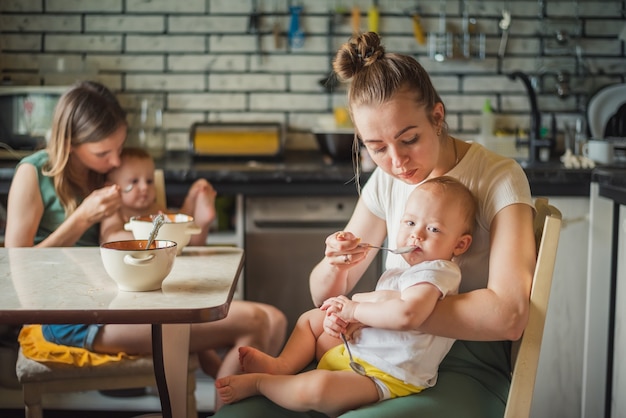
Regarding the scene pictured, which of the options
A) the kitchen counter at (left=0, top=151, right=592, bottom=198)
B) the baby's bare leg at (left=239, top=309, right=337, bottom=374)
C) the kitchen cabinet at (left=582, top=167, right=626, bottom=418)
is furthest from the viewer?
the kitchen counter at (left=0, top=151, right=592, bottom=198)

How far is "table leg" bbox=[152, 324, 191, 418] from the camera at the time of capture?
2.06 metres

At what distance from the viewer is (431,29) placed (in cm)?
388

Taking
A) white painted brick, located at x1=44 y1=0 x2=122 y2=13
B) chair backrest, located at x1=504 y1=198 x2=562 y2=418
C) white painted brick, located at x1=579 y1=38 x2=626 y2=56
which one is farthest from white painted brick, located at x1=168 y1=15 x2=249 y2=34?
chair backrest, located at x1=504 y1=198 x2=562 y2=418

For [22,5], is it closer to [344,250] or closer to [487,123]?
[487,123]

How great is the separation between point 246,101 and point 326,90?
14.7 inches

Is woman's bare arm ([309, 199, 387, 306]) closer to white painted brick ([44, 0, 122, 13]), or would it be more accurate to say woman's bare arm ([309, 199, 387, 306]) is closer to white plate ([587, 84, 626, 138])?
white plate ([587, 84, 626, 138])

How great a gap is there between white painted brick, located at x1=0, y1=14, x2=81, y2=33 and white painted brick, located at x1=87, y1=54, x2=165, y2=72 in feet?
0.54

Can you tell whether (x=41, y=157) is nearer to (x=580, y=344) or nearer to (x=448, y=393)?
(x=448, y=393)

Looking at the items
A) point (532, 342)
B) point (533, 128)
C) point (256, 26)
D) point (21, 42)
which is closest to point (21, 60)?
point (21, 42)

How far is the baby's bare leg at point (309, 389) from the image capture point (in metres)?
1.63

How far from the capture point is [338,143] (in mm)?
3555

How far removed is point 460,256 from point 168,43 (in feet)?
8.07

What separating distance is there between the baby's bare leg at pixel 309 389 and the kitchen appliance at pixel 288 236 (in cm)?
160

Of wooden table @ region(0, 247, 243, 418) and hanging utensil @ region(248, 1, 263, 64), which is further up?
hanging utensil @ region(248, 1, 263, 64)
